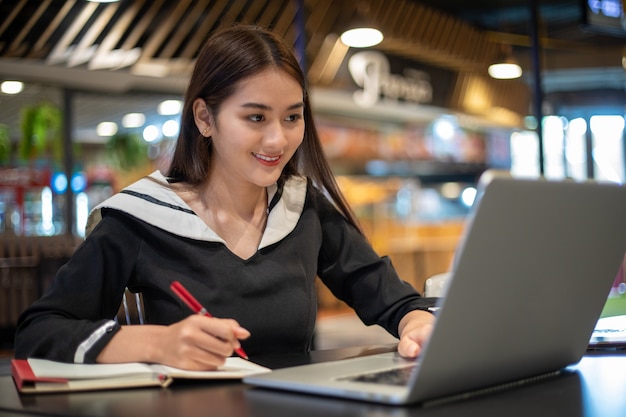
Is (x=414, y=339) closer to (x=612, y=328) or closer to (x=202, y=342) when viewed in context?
(x=202, y=342)

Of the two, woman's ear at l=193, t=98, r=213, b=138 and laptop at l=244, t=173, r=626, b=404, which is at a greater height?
woman's ear at l=193, t=98, r=213, b=138

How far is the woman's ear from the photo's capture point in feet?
5.82

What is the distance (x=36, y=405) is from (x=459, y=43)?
26.2 ft

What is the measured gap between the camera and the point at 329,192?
6.41 ft

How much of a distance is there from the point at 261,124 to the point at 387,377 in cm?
72

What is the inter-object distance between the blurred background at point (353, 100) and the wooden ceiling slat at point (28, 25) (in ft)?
0.05

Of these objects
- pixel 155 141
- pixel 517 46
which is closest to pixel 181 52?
pixel 155 141

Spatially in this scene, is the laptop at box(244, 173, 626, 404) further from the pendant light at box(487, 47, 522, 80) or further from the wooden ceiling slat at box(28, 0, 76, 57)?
the pendant light at box(487, 47, 522, 80)

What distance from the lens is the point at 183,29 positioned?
632cm

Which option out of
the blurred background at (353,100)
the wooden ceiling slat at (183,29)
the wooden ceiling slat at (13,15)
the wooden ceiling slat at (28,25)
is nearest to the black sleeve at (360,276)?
the blurred background at (353,100)

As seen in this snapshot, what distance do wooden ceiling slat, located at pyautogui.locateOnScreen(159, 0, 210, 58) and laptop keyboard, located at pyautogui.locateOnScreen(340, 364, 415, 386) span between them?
5.52 meters

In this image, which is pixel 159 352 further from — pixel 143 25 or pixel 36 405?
pixel 143 25

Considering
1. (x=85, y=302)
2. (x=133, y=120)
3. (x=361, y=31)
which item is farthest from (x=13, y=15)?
(x=85, y=302)

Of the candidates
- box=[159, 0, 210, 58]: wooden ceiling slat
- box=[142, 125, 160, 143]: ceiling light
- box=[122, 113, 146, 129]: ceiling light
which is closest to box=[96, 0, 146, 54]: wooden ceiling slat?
box=[159, 0, 210, 58]: wooden ceiling slat
